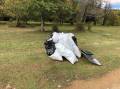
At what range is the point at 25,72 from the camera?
8.29 metres

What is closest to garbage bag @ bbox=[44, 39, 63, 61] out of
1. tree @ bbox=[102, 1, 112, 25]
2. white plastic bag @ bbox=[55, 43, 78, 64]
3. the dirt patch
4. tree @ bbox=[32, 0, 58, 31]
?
white plastic bag @ bbox=[55, 43, 78, 64]

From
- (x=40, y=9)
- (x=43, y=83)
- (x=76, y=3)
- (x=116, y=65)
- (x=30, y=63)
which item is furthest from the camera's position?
(x=76, y=3)

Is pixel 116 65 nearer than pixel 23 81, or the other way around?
pixel 23 81

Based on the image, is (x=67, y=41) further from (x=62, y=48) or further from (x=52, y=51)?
(x=52, y=51)

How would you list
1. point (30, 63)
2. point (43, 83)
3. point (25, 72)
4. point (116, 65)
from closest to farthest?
point (43, 83) → point (25, 72) → point (30, 63) → point (116, 65)

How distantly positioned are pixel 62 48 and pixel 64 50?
0.13m

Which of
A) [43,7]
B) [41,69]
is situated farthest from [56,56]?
[43,7]

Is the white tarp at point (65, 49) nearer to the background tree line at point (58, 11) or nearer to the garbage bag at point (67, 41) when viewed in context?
the garbage bag at point (67, 41)

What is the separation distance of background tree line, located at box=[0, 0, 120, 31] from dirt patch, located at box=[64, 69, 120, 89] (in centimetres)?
974

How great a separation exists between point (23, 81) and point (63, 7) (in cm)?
1140

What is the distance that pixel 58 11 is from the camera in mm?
19141

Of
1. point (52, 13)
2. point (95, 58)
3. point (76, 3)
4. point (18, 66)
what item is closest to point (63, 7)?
point (52, 13)

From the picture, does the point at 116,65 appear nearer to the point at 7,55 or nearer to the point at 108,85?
the point at 108,85

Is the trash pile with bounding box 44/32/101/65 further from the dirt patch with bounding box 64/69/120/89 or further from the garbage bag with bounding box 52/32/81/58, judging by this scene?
the dirt patch with bounding box 64/69/120/89
